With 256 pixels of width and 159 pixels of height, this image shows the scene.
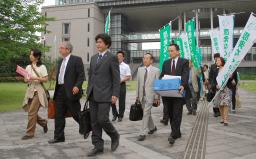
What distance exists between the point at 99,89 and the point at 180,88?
1.48m

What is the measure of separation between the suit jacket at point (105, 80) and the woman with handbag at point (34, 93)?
1806mm

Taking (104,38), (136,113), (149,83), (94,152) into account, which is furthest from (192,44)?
(94,152)

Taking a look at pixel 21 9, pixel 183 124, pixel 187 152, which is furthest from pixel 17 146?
pixel 21 9

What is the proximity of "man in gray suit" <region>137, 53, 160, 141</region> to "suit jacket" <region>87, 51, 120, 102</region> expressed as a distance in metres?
1.41

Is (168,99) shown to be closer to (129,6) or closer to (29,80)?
(29,80)

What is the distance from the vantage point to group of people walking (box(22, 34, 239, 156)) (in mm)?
5547

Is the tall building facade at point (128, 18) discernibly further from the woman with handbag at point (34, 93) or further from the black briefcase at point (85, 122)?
the black briefcase at point (85, 122)

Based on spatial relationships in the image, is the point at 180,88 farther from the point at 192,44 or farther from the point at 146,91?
the point at 192,44

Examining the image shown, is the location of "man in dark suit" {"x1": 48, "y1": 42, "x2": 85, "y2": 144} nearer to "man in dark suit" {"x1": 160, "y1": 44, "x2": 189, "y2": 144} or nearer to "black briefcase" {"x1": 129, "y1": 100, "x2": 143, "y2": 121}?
"black briefcase" {"x1": 129, "y1": 100, "x2": 143, "y2": 121}

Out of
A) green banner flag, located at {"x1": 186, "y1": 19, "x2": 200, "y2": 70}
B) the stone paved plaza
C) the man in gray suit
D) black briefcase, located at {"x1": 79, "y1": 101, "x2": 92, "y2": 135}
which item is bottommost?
the stone paved plaza

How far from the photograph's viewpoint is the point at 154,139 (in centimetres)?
686

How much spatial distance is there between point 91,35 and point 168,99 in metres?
60.2

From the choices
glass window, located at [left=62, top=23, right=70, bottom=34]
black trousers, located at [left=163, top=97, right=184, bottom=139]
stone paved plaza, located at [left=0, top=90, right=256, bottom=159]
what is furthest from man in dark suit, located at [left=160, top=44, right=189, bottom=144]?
glass window, located at [left=62, top=23, right=70, bottom=34]

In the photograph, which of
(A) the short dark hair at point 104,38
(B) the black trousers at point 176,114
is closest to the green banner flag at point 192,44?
(B) the black trousers at point 176,114
